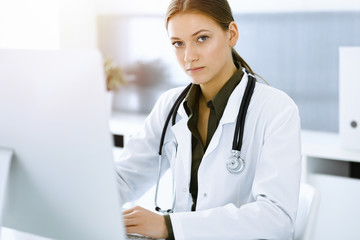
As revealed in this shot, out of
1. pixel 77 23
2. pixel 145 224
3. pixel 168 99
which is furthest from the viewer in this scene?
pixel 77 23

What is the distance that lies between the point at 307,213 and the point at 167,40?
79.1 inches

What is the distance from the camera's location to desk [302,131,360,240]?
1997 millimetres

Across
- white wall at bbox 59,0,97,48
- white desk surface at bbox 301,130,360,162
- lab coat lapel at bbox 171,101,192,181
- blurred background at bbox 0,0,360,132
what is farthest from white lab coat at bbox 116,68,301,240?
white wall at bbox 59,0,97,48

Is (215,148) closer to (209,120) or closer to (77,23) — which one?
(209,120)

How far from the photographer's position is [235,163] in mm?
1179

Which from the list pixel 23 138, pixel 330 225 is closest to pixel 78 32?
pixel 330 225

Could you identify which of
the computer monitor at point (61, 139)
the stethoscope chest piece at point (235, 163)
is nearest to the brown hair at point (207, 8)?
the stethoscope chest piece at point (235, 163)

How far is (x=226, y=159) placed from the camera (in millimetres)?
1207

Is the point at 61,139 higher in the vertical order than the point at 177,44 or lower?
lower

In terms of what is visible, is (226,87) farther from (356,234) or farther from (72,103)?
(356,234)

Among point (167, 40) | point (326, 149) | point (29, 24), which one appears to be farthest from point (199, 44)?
point (29, 24)

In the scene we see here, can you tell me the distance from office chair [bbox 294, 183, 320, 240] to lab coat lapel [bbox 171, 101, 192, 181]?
0.31 m

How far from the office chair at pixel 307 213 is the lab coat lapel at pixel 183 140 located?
0.31 m

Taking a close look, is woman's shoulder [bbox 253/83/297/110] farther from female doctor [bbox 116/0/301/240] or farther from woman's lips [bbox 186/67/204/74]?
woman's lips [bbox 186/67/204/74]
